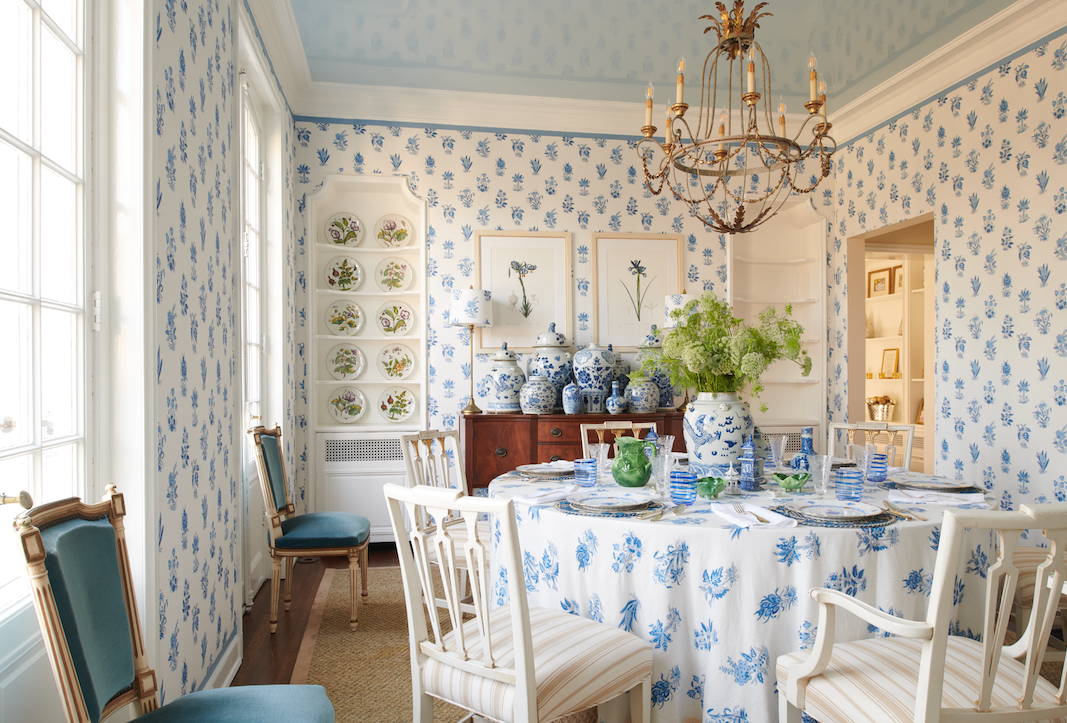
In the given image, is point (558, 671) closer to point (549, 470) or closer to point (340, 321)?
point (549, 470)

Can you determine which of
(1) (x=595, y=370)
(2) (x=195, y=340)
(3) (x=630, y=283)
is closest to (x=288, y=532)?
(2) (x=195, y=340)

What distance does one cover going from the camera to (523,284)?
4586mm

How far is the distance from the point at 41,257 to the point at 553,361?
10.4ft

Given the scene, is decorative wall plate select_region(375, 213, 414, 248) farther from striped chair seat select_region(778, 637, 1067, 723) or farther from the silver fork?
striped chair seat select_region(778, 637, 1067, 723)

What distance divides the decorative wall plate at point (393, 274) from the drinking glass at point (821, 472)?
10.6 feet

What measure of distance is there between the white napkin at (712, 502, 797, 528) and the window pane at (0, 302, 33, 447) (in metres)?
1.78

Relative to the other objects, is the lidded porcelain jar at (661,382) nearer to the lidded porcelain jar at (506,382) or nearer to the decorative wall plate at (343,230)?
the lidded porcelain jar at (506,382)

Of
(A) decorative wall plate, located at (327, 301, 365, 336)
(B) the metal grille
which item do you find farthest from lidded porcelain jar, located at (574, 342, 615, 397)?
(A) decorative wall plate, located at (327, 301, 365, 336)

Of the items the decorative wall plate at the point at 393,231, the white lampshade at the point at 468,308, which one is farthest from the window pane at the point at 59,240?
the decorative wall plate at the point at 393,231

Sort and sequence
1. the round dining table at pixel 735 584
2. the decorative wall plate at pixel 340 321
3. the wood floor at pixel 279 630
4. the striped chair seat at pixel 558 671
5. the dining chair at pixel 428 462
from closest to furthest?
1. the striped chair seat at pixel 558 671
2. the round dining table at pixel 735 584
3. the wood floor at pixel 279 630
4. the dining chair at pixel 428 462
5. the decorative wall plate at pixel 340 321

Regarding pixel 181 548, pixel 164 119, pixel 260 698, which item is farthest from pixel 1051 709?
pixel 164 119

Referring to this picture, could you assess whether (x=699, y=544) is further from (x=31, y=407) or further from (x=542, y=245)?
(x=542, y=245)

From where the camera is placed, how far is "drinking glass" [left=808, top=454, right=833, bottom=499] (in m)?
2.11

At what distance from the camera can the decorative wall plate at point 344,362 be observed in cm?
455
